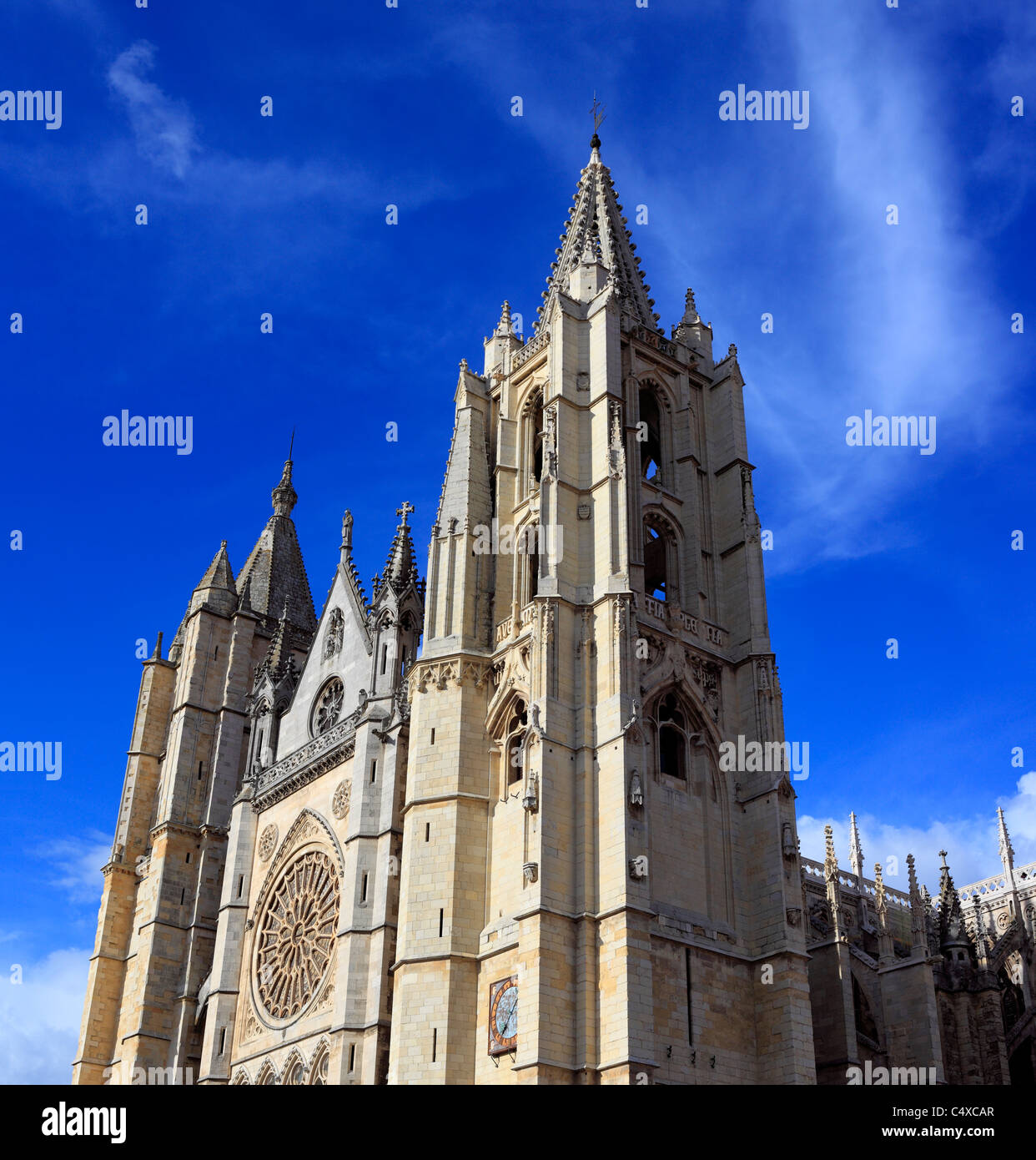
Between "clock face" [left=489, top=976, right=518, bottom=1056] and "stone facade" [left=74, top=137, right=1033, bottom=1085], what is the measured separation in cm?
7

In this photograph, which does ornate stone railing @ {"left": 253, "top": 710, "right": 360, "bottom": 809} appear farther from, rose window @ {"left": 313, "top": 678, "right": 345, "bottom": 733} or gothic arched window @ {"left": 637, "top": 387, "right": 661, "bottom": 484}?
gothic arched window @ {"left": 637, "top": 387, "right": 661, "bottom": 484}

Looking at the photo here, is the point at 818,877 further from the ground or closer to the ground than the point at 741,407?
closer to the ground

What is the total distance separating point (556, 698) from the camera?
27.1 metres

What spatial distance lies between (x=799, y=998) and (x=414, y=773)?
9646 millimetres

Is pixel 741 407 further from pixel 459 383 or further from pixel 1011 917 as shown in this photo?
pixel 1011 917

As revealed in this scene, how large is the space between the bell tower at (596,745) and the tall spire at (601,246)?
0.64 m

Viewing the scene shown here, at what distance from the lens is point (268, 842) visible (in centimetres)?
3650

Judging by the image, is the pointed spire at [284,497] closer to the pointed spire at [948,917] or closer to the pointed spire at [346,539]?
the pointed spire at [346,539]

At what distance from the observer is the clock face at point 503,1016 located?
81.7 feet

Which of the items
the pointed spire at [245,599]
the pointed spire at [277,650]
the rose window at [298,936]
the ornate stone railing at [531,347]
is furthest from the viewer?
the pointed spire at [245,599]

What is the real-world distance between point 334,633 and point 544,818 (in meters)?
14.2

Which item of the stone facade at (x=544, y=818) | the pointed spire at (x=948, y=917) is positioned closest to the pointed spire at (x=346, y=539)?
the stone facade at (x=544, y=818)
